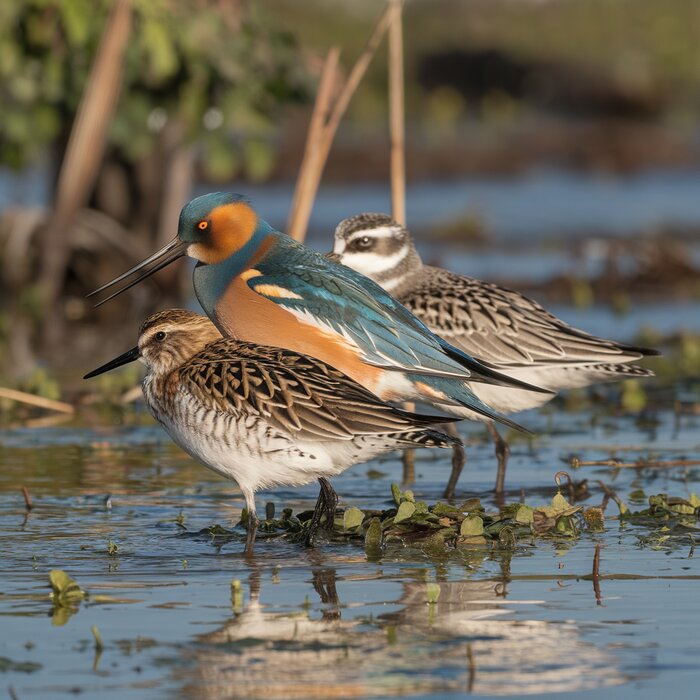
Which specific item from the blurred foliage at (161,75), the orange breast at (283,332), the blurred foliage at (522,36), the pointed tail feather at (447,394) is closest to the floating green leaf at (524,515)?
the pointed tail feather at (447,394)

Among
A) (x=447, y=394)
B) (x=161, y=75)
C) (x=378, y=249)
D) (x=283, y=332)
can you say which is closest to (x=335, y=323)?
(x=283, y=332)

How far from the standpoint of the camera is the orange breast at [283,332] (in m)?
8.43

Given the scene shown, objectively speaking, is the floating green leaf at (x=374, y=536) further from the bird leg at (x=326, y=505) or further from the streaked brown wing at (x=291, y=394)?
the streaked brown wing at (x=291, y=394)

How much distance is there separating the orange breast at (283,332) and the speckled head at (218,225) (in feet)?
1.05

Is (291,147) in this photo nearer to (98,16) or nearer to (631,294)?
(631,294)

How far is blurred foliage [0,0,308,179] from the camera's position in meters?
14.1

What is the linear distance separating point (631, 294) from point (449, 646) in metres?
11.5

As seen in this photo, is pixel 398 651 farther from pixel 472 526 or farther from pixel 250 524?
pixel 250 524

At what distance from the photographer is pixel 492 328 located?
9820mm

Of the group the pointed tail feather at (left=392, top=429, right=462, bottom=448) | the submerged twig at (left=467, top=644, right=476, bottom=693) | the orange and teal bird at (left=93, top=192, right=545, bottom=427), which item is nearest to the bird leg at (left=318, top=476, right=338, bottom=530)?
the orange and teal bird at (left=93, top=192, right=545, bottom=427)

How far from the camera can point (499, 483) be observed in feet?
30.7

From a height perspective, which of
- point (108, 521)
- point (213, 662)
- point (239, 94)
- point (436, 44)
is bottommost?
point (213, 662)

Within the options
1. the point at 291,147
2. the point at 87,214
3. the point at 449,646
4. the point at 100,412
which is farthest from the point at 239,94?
the point at 291,147

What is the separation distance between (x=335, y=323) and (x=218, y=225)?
96 cm
